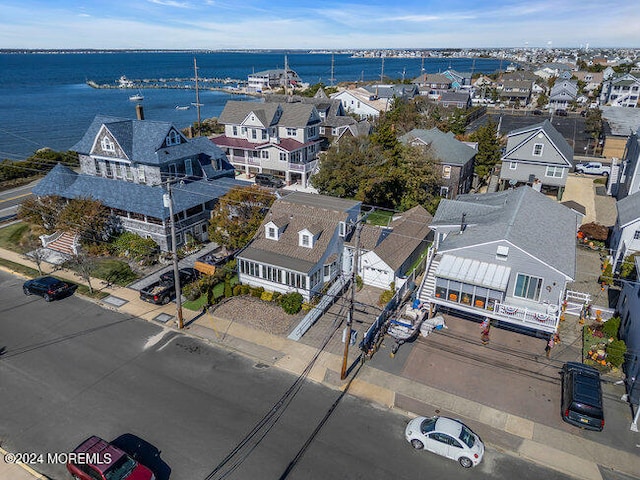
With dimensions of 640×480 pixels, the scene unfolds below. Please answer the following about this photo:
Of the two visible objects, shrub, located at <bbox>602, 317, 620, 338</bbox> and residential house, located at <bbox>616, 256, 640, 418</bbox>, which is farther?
shrub, located at <bbox>602, 317, 620, 338</bbox>

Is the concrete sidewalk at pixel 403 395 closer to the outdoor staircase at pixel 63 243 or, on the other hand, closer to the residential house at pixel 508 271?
the residential house at pixel 508 271

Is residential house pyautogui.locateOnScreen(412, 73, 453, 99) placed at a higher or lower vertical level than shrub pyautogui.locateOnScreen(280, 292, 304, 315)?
higher

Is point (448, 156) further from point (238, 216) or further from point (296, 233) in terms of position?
point (238, 216)

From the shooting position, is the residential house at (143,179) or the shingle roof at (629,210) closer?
the shingle roof at (629,210)

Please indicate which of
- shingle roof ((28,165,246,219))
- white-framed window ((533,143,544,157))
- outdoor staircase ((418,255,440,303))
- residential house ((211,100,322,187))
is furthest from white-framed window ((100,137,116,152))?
white-framed window ((533,143,544,157))

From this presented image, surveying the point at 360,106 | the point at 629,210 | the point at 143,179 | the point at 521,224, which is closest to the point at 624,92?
the point at 360,106

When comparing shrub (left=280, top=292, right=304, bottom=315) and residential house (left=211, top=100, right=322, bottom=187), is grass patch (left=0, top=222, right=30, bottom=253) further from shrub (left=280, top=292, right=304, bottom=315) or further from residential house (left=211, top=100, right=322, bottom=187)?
shrub (left=280, top=292, right=304, bottom=315)

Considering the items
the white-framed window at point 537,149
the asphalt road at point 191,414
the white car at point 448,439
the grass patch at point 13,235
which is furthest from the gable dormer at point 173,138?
the white-framed window at point 537,149

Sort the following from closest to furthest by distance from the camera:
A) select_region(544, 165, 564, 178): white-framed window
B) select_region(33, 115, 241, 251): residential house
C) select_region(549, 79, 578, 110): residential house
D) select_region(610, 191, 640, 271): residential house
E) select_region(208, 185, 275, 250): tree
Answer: select_region(610, 191, 640, 271): residential house → select_region(208, 185, 275, 250): tree → select_region(33, 115, 241, 251): residential house → select_region(544, 165, 564, 178): white-framed window → select_region(549, 79, 578, 110): residential house
